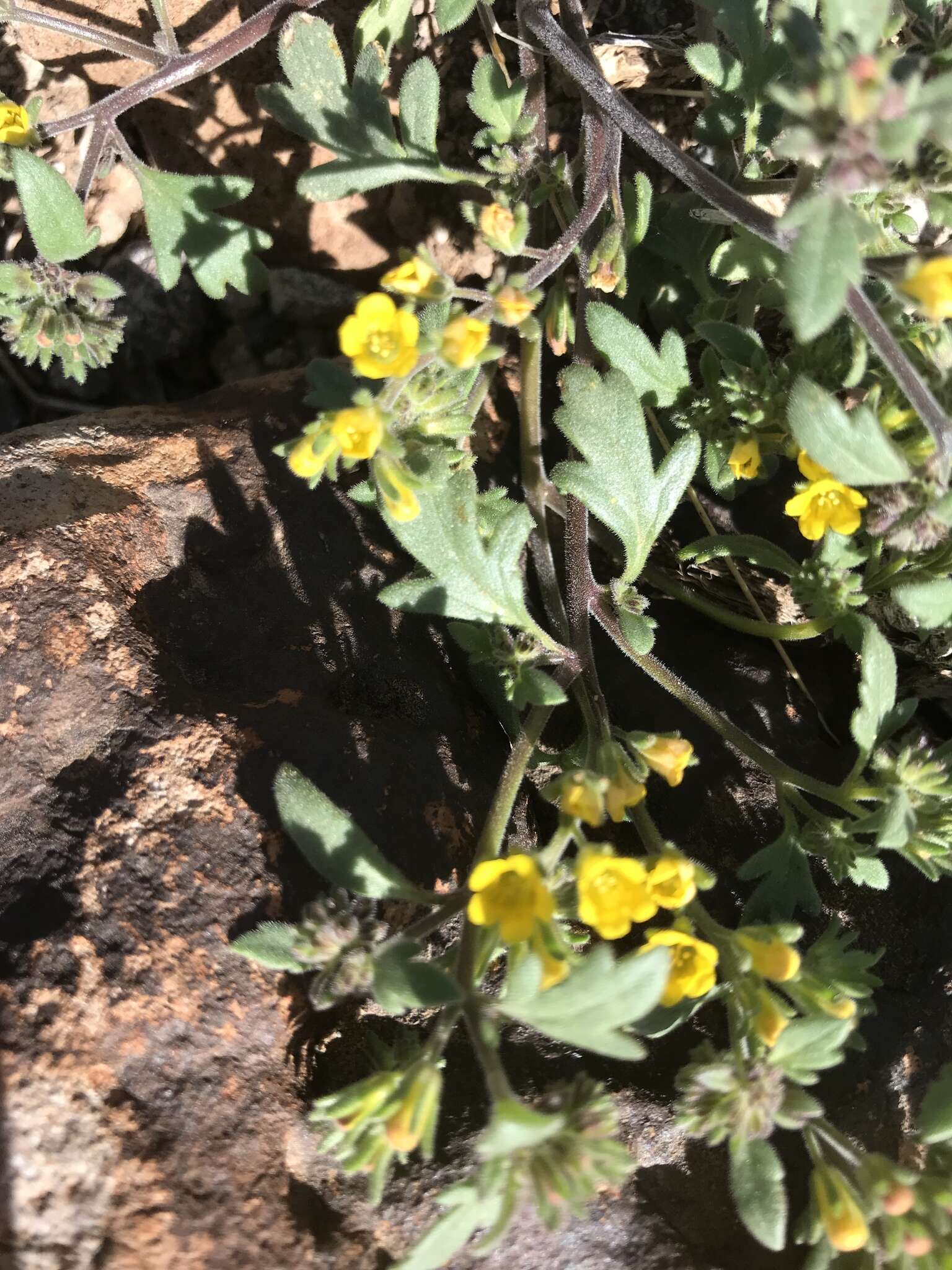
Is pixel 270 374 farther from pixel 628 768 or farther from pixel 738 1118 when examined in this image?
pixel 738 1118

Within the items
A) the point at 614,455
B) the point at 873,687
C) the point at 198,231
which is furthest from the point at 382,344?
the point at 873,687

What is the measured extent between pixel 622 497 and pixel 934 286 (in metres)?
1.07

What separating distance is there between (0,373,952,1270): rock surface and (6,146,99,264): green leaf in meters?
0.56

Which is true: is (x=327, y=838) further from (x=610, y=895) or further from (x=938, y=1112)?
(x=938, y=1112)

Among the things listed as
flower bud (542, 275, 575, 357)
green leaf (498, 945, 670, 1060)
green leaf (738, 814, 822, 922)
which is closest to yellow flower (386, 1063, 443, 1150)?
green leaf (498, 945, 670, 1060)

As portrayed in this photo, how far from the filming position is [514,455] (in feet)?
13.1

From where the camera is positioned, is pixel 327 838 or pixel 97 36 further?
pixel 97 36

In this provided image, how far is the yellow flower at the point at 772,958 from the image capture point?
256 cm

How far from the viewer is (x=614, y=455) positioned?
3.20m

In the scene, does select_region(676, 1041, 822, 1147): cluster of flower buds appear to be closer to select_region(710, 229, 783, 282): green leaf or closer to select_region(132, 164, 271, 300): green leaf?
select_region(710, 229, 783, 282): green leaf

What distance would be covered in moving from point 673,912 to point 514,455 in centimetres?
180

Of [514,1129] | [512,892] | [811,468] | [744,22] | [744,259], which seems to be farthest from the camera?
[744,259]

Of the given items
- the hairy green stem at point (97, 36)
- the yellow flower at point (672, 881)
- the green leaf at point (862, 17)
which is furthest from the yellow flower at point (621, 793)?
the hairy green stem at point (97, 36)

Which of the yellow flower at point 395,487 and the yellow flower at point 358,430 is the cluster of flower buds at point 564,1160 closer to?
the yellow flower at point 395,487
